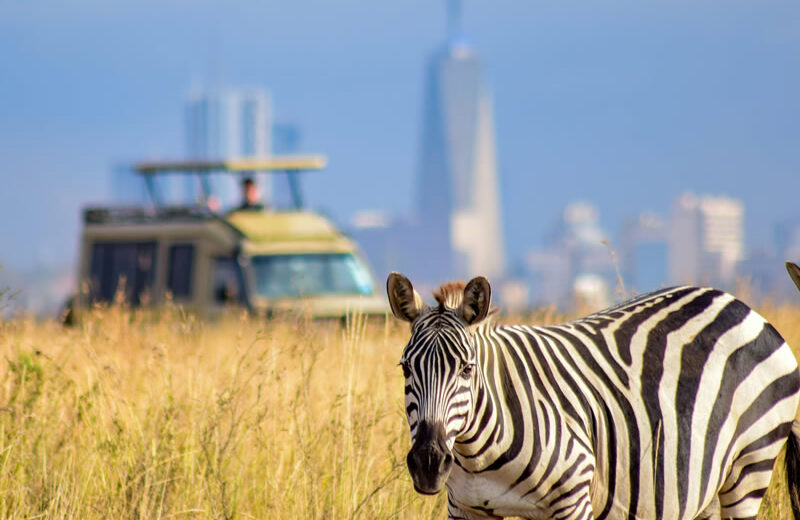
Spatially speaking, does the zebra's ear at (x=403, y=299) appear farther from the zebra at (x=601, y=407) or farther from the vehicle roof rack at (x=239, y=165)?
the vehicle roof rack at (x=239, y=165)

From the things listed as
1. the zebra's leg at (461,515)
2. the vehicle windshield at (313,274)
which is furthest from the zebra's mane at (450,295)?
the vehicle windshield at (313,274)

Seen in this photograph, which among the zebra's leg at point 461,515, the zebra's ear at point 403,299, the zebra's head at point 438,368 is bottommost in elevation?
the zebra's leg at point 461,515

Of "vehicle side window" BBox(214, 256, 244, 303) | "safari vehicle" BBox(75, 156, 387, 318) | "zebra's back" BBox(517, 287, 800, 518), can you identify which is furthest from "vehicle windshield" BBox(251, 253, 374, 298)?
"zebra's back" BBox(517, 287, 800, 518)

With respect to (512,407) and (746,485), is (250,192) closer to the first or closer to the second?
(746,485)

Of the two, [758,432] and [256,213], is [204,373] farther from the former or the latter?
[256,213]

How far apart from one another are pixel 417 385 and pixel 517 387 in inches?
19.9

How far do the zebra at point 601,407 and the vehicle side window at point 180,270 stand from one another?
11.4 metres

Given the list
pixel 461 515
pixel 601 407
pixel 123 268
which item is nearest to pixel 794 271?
pixel 601 407

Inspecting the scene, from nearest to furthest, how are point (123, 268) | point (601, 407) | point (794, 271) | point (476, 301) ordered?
point (476, 301)
point (601, 407)
point (794, 271)
point (123, 268)

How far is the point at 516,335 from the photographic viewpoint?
14.3 ft

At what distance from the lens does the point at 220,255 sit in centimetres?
1528

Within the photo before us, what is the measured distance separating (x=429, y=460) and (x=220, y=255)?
11.9m

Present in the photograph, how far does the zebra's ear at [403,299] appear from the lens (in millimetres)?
3977

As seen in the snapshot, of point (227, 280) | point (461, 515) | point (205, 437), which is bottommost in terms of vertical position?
point (227, 280)
